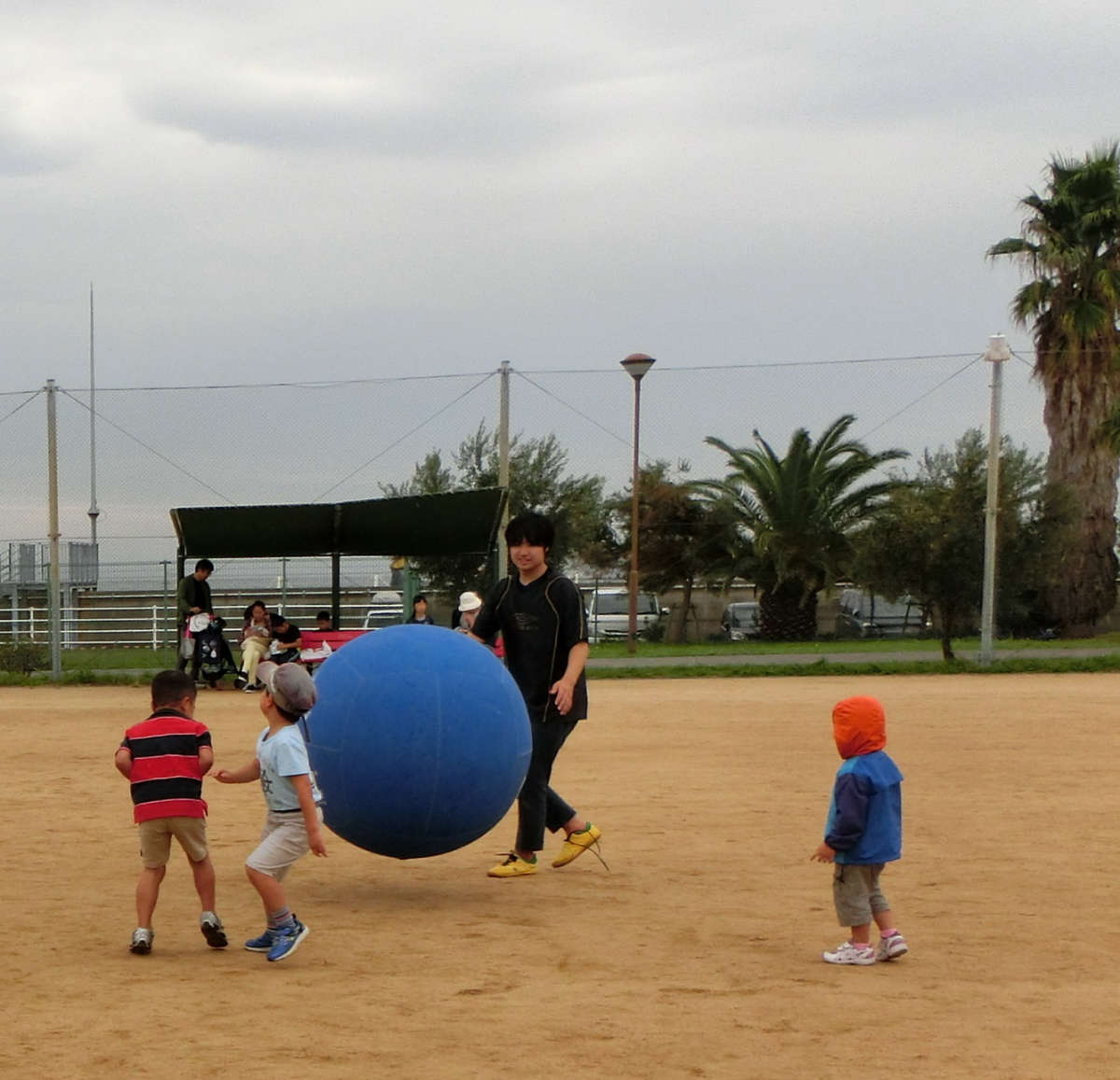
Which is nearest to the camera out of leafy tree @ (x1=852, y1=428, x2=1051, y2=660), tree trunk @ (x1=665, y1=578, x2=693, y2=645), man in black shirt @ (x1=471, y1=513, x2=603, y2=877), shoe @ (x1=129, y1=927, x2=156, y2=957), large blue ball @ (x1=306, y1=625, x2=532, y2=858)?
shoe @ (x1=129, y1=927, x2=156, y2=957)

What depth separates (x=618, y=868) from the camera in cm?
834

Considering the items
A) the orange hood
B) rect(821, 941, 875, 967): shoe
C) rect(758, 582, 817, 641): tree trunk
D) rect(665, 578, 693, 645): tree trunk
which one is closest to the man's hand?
the orange hood

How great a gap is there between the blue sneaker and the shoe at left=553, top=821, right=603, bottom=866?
2118 mm

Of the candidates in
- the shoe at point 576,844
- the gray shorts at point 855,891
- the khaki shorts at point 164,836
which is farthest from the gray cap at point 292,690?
the gray shorts at point 855,891

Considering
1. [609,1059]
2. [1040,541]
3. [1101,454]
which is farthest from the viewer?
[1101,454]

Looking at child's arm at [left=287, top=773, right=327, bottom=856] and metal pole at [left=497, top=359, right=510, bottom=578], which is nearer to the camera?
child's arm at [left=287, top=773, right=327, bottom=856]

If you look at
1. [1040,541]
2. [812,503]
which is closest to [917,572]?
[1040,541]

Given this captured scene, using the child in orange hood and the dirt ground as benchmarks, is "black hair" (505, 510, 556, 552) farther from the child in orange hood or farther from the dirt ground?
the child in orange hood

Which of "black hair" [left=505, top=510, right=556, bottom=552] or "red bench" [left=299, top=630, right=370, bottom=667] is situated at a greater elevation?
"black hair" [left=505, top=510, right=556, bottom=552]

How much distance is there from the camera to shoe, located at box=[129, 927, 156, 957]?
6324mm

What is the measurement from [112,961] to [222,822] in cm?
370

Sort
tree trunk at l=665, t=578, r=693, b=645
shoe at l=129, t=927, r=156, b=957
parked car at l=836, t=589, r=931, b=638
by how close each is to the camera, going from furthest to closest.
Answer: tree trunk at l=665, t=578, r=693, b=645, parked car at l=836, t=589, r=931, b=638, shoe at l=129, t=927, r=156, b=957

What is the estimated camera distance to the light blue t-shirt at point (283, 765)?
21.4 feet

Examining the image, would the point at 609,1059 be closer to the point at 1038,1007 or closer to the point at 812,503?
the point at 1038,1007
